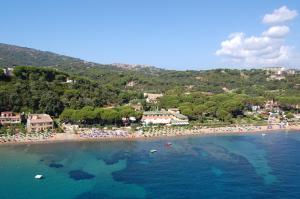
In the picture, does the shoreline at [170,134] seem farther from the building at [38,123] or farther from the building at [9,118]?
the building at [9,118]

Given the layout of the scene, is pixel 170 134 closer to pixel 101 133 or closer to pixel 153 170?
pixel 101 133

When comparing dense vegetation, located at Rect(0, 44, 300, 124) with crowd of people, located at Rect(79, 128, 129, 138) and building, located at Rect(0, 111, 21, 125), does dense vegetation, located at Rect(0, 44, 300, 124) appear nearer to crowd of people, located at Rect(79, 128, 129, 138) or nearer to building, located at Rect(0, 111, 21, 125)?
building, located at Rect(0, 111, 21, 125)

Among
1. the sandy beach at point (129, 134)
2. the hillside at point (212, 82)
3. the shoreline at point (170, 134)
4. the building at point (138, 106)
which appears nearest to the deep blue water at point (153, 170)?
the shoreline at point (170, 134)

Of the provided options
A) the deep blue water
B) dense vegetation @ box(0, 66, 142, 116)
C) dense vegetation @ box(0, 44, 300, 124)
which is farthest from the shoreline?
dense vegetation @ box(0, 66, 142, 116)

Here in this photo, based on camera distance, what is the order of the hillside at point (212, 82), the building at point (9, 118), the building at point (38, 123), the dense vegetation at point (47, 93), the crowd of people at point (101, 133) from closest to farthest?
1. the crowd of people at point (101, 133)
2. the building at point (38, 123)
3. the building at point (9, 118)
4. the dense vegetation at point (47, 93)
5. the hillside at point (212, 82)

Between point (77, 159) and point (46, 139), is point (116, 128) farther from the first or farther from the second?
point (77, 159)

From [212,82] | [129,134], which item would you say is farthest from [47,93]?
[212,82]

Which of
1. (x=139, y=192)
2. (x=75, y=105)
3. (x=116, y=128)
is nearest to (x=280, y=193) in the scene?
(x=139, y=192)
